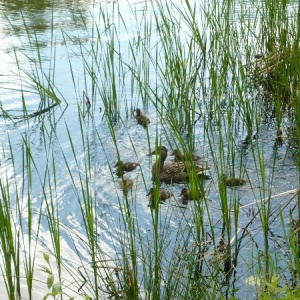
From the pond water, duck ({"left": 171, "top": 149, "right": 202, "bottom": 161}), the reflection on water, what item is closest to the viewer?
duck ({"left": 171, "top": 149, "right": 202, "bottom": 161})

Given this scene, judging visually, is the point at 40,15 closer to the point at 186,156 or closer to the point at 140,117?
the point at 140,117

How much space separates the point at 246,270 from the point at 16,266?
→ 119cm

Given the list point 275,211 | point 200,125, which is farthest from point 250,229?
point 200,125

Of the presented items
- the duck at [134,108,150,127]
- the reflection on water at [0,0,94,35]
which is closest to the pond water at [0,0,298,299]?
the duck at [134,108,150,127]

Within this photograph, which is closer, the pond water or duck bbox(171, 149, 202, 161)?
duck bbox(171, 149, 202, 161)

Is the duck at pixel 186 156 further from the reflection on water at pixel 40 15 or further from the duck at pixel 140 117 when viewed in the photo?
the reflection on water at pixel 40 15

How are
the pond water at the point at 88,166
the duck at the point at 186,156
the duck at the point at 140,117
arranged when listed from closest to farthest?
1. the duck at the point at 186,156
2. the pond water at the point at 88,166
3. the duck at the point at 140,117

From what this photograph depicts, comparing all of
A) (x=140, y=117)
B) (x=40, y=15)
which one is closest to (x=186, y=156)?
(x=140, y=117)

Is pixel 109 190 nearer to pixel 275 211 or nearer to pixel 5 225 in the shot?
pixel 275 211

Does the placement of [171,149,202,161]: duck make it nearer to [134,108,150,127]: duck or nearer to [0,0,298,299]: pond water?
[0,0,298,299]: pond water

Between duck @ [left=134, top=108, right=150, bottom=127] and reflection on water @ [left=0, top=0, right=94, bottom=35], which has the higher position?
reflection on water @ [left=0, top=0, right=94, bottom=35]

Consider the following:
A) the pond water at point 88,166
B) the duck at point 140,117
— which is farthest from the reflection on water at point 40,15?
the duck at point 140,117

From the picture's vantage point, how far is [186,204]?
4.27 meters

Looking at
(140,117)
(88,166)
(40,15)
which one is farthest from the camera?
(40,15)
